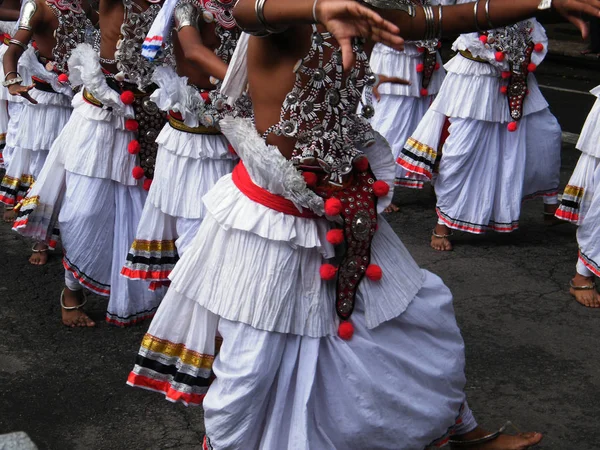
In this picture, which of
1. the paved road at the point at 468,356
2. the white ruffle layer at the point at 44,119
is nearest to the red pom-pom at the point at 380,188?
the paved road at the point at 468,356

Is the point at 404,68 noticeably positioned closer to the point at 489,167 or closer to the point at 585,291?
the point at 489,167

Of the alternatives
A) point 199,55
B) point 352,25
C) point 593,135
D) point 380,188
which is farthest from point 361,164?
point 593,135

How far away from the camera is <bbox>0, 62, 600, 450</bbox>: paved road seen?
429 centimetres

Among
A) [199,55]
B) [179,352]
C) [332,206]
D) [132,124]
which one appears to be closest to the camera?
[332,206]

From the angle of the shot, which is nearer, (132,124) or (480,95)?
(132,124)

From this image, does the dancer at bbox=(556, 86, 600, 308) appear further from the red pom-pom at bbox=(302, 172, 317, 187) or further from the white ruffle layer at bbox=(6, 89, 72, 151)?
the white ruffle layer at bbox=(6, 89, 72, 151)

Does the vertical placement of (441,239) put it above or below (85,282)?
above

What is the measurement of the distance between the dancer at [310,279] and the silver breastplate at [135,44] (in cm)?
167

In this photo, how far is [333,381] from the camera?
127 inches

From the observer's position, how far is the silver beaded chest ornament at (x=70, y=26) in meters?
5.82

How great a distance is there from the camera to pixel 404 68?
739 centimetres

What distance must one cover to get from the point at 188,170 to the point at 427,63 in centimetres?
318

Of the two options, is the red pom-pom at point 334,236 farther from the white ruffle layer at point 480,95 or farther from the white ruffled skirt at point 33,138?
the white ruffled skirt at point 33,138

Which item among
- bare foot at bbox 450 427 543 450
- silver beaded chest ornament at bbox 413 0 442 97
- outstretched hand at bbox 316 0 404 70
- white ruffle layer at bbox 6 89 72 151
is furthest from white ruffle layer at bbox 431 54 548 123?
outstretched hand at bbox 316 0 404 70
